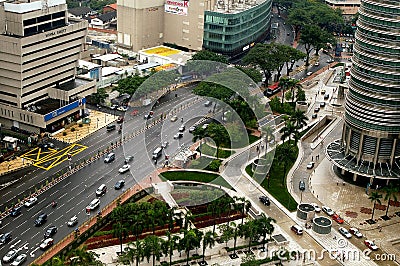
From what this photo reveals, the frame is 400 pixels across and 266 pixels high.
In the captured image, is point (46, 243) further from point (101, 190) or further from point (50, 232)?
point (101, 190)

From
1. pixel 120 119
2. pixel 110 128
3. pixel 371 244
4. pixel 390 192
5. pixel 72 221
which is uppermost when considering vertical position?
pixel 390 192

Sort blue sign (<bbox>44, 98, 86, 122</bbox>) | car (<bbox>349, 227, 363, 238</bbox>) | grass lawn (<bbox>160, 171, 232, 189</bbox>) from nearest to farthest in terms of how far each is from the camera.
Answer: car (<bbox>349, 227, 363, 238</bbox>)
grass lawn (<bbox>160, 171, 232, 189</bbox>)
blue sign (<bbox>44, 98, 86, 122</bbox>)

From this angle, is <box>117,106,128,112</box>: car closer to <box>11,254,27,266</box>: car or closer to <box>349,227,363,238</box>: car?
<box>11,254,27,266</box>: car

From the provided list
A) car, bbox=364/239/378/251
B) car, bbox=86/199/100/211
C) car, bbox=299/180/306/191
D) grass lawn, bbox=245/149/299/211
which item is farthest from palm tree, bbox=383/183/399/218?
car, bbox=86/199/100/211

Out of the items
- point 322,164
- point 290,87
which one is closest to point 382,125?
point 322,164

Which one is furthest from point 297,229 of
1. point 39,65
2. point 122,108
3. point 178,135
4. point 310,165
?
point 39,65

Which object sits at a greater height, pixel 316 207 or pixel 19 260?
pixel 316 207
